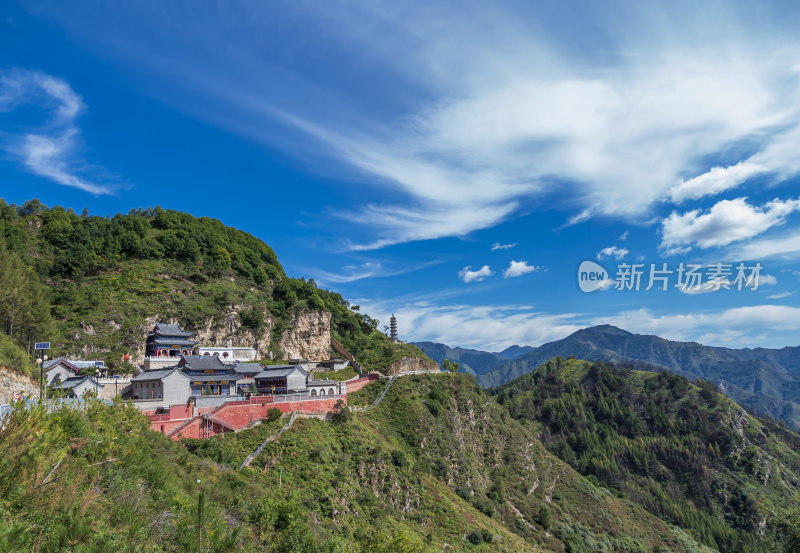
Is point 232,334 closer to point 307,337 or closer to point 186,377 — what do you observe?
point 307,337

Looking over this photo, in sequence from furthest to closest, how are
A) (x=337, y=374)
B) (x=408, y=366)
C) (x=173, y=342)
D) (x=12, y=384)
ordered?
(x=408, y=366)
(x=337, y=374)
(x=173, y=342)
(x=12, y=384)

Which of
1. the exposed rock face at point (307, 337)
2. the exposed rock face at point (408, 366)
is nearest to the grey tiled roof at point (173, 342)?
the exposed rock face at point (307, 337)

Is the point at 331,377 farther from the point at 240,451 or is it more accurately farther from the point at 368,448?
the point at 240,451

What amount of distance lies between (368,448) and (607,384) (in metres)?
139

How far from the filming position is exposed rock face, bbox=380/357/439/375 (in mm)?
70244

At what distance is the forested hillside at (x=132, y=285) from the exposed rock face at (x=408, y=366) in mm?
2775

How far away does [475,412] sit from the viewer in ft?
216

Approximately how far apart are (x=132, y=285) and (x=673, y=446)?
137m

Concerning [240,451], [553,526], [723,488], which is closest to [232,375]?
[240,451]

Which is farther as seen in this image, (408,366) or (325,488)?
(408,366)

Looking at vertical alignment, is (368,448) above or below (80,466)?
below

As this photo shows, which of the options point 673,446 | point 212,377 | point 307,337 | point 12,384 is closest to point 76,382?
point 212,377

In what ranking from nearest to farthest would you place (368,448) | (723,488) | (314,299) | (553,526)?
(368,448)
(553,526)
(314,299)
(723,488)

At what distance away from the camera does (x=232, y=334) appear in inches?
Result: 2547
